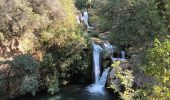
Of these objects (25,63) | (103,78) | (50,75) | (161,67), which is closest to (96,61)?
(103,78)

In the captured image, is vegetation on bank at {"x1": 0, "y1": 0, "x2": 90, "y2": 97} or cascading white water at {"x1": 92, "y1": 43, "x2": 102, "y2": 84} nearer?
vegetation on bank at {"x1": 0, "y1": 0, "x2": 90, "y2": 97}

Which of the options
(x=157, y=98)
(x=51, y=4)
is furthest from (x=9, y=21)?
(x=157, y=98)

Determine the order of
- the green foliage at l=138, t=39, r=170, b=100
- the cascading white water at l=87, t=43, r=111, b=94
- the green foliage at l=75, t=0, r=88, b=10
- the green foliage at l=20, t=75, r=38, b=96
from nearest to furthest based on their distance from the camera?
the green foliage at l=138, t=39, r=170, b=100
the green foliage at l=20, t=75, r=38, b=96
the cascading white water at l=87, t=43, r=111, b=94
the green foliage at l=75, t=0, r=88, b=10

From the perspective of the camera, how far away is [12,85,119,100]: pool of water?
2050 centimetres

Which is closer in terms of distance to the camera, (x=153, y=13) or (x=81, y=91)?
(x=153, y=13)

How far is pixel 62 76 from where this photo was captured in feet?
73.2

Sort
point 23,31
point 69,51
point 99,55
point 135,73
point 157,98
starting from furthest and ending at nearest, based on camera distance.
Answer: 1. point 99,55
2. point 69,51
3. point 23,31
4. point 135,73
5. point 157,98

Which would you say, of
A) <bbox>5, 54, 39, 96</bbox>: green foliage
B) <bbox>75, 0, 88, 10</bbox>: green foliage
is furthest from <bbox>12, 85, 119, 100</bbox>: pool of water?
<bbox>75, 0, 88, 10</bbox>: green foliage

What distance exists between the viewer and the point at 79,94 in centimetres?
2127

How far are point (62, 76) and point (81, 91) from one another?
179 centimetres

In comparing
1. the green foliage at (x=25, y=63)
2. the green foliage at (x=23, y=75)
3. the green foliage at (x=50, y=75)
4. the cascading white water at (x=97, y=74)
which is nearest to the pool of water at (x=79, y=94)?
the cascading white water at (x=97, y=74)

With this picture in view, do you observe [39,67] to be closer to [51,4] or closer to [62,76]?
[62,76]

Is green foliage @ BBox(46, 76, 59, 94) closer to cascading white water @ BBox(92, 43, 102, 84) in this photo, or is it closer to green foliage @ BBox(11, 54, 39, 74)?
green foliage @ BBox(11, 54, 39, 74)

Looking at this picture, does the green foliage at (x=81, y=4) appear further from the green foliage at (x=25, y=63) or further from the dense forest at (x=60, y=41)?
the green foliage at (x=25, y=63)
